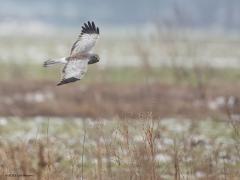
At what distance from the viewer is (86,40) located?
807cm

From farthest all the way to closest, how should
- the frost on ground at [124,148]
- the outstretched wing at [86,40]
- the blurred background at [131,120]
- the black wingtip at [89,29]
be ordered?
the black wingtip at [89,29], the outstretched wing at [86,40], the blurred background at [131,120], the frost on ground at [124,148]

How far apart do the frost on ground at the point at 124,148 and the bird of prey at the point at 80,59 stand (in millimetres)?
497

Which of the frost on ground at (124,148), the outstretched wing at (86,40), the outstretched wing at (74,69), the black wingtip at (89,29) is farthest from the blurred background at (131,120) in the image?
the black wingtip at (89,29)

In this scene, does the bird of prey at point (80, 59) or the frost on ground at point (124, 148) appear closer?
the frost on ground at point (124, 148)

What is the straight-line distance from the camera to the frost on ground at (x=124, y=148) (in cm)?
655

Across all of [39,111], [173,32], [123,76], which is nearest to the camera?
[39,111]

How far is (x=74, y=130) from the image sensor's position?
1443 centimetres

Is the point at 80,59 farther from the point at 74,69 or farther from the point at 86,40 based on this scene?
the point at 86,40

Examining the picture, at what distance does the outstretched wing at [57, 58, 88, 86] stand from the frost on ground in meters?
0.47

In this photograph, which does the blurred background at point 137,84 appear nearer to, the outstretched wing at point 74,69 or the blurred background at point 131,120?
the blurred background at point 131,120

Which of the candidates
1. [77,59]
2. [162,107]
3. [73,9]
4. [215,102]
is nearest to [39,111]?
[162,107]

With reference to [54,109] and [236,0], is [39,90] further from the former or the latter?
[236,0]

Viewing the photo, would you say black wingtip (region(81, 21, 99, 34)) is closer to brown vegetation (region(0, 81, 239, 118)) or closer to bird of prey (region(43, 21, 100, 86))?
bird of prey (region(43, 21, 100, 86))

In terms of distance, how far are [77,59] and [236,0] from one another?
14252 cm
